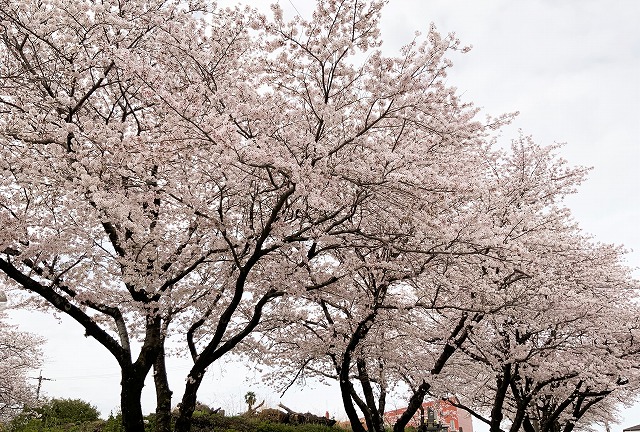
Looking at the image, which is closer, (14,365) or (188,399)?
(188,399)

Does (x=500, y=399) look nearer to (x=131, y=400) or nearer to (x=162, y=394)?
(x=162, y=394)

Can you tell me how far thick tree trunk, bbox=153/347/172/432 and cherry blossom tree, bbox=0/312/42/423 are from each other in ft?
42.3

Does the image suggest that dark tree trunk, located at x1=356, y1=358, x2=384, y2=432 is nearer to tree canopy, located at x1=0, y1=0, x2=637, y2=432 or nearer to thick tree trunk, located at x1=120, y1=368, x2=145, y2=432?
tree canopy, located at x1=0, y1=0, x2=637, y2=432

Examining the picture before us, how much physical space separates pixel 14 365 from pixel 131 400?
1660 centimetres

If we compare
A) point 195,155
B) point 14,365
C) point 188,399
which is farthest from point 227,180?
point 14,365

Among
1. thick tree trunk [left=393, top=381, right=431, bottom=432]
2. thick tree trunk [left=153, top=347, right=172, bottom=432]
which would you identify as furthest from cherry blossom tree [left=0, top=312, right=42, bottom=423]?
thick tree trunk [left=393, top=381, right=431, bottom=432]

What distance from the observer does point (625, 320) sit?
13320 millimetres

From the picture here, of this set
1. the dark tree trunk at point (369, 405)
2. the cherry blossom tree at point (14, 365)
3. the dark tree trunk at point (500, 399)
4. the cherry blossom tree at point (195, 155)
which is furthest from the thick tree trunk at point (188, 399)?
the cherry blossom tree at point (14, 365)

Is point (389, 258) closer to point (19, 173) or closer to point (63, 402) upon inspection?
point (19, 173)

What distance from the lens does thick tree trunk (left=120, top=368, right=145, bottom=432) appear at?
7.75m

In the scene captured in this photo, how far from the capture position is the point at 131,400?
25.4 ft

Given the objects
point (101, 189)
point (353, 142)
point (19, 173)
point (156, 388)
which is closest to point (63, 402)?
point (156, 388)

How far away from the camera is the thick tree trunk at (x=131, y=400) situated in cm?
775

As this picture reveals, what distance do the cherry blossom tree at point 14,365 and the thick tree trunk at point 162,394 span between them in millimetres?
12891
